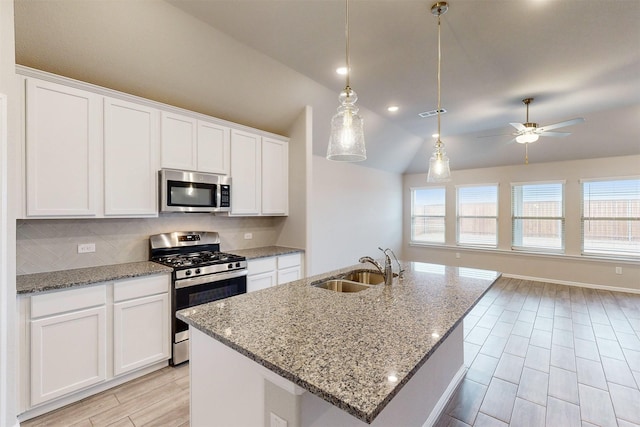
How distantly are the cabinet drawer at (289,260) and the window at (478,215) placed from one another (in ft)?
16.1

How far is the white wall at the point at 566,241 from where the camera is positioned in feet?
17.2

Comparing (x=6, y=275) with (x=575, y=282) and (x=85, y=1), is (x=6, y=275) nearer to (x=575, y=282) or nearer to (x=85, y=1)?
(x=85, y=1)

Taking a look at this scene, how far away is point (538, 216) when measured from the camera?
19.9ft

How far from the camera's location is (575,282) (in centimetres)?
563

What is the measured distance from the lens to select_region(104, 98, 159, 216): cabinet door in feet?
8.29

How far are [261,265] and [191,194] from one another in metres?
1.15

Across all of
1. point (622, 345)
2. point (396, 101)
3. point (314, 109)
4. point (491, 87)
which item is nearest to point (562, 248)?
point (622, 345)

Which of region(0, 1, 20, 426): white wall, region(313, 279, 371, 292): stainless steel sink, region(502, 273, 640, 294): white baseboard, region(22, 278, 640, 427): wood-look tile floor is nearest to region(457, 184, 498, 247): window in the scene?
region(502, 273, 640, 294): white baseboard

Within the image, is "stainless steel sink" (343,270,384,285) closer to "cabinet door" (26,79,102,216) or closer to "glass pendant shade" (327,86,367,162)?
"glass pendant shade" (327,86,367,162)

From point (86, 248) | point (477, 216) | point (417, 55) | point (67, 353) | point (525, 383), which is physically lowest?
point (525, 383)

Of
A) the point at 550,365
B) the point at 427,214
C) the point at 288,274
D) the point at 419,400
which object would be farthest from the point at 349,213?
the point at 419,400

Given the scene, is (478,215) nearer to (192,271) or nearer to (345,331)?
(192,271)

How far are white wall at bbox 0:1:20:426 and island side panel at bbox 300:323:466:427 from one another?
6.59 ft

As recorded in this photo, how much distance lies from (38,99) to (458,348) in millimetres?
3972
